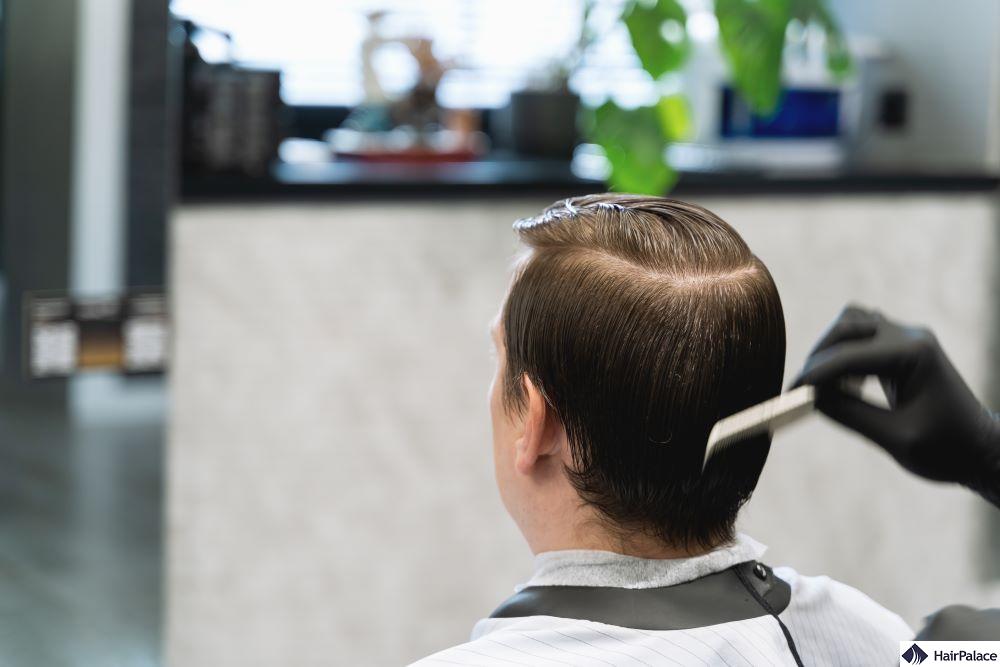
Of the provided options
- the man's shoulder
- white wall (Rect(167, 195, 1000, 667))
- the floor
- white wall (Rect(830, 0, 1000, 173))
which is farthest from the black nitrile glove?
white wall (Rect(830, 0, 1000, 173))

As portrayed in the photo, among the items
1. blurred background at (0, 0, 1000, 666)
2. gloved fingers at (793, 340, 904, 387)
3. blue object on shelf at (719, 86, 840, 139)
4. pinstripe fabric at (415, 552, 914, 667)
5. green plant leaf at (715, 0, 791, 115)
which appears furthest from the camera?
blue object on shelf at (719, 86, 840, 139)

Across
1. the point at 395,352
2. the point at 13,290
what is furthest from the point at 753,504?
the point at 13,290

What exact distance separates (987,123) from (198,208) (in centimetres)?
201

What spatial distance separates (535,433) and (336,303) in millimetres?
1396

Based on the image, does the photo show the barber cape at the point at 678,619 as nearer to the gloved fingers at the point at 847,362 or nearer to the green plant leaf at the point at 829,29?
the gloved fingers at the point at 847,362

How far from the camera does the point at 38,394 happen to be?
2.26m

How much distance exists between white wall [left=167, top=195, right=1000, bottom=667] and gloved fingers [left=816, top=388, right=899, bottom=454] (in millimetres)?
1454

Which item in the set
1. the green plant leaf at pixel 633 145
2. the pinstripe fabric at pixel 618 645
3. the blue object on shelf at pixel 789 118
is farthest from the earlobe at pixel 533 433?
the blue object on shelf at pixel 789 118

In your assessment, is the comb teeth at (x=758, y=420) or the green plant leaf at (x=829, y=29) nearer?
the comb teeth at (x=758, y=420)

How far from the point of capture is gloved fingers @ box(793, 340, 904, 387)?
→ 1113 millimetres

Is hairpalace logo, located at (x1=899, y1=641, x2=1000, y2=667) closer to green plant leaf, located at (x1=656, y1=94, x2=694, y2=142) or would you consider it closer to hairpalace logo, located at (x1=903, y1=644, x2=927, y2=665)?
hairpalace logo, located at (x1=903, y1=644, x2=927, y2=665)

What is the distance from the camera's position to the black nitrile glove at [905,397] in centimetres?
113

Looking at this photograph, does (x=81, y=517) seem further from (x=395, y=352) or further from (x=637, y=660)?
(x=637, y=660)

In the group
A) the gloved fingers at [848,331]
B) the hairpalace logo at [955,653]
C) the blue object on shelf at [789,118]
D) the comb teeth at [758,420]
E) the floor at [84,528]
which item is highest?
the blue object on shelf at [789,118]
